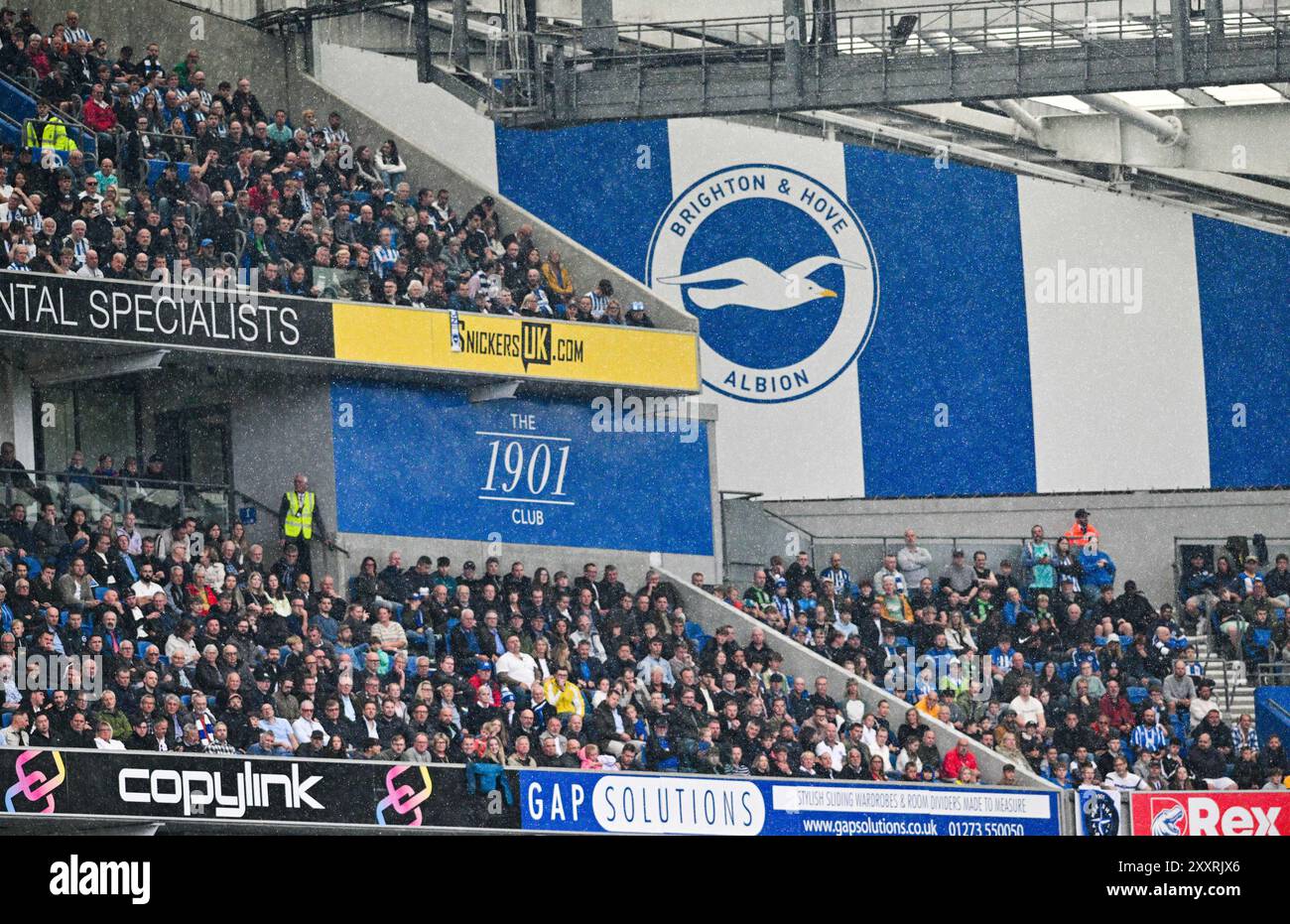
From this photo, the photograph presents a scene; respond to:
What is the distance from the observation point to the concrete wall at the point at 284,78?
2717 cm

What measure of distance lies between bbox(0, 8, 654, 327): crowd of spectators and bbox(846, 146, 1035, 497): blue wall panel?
5.41 meters

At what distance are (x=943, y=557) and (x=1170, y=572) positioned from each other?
9.81 feet

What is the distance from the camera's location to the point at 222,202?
2367cm

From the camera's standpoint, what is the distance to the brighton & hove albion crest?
31.0m

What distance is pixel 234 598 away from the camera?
21.1 m

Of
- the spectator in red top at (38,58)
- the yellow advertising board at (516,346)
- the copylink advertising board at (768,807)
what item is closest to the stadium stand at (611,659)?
the copylink advertising board at (768,807)

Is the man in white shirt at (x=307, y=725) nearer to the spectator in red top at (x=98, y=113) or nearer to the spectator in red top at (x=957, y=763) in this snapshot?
the spectator in red top at (x=957, y=763)

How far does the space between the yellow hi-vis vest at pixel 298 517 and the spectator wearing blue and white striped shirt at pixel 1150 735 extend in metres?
8.84

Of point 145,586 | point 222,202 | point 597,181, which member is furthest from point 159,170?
point 597,181

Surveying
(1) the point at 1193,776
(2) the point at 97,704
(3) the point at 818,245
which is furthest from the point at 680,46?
(2) the point at 97,704

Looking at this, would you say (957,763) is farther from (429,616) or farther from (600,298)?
(600,298)

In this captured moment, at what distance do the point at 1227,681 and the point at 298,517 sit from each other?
1104 cm
